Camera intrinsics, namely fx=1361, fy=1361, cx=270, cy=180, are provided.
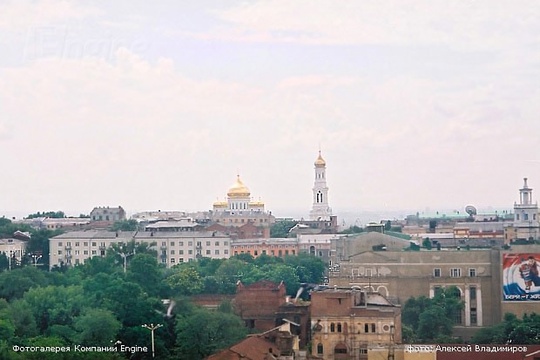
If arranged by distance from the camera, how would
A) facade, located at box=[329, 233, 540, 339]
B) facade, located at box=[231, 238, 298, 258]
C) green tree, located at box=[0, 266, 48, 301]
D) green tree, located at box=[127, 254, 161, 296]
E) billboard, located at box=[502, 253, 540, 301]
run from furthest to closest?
facade, located at box=[231, 238, 298, 258] → green tree, located at box=[127, 254, 161, 296] → green tree, located at box=[0, 266, 48, 301] → facade, located at box=[329, 233, 540, 339] → billboard, located at box=[502, 253, 540, 301]

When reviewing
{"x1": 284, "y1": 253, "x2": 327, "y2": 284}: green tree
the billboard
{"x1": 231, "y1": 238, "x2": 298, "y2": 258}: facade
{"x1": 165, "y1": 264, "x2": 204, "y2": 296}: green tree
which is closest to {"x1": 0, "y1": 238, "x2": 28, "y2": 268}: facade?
{"x1": 231, "y1": 238, "x2": 298, "y2": 258}: facade

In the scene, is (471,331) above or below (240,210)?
below

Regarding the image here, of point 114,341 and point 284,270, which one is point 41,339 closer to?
point 114,341

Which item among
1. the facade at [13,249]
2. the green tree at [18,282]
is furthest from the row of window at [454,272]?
the facade at [13,249]

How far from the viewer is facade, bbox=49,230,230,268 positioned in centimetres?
7312

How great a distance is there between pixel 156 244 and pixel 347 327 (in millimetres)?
39547

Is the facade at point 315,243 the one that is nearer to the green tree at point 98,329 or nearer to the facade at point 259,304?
the facade at point 259,304

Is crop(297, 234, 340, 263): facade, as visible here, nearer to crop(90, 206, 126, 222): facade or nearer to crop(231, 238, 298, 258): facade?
crop(231, 238, 298, 258): facade

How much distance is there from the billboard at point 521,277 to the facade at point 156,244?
1204 inches

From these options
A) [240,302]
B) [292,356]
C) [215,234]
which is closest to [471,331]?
[240,302]

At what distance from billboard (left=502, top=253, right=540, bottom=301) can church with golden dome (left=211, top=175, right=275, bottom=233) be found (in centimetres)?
5954

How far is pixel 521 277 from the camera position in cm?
4403

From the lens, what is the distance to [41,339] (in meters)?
33.6

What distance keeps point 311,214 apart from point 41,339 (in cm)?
7644
